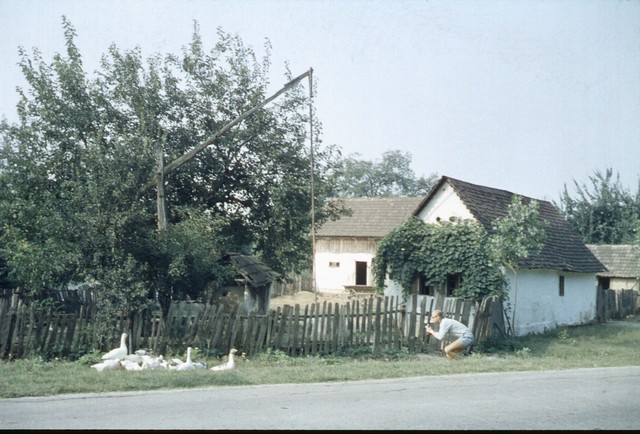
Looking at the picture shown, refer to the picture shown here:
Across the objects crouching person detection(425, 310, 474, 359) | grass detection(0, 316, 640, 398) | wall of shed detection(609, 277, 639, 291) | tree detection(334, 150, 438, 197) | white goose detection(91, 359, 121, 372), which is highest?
tree detection(334, 150, 438, 197)

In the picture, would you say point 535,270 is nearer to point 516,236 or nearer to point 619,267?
point 516,236

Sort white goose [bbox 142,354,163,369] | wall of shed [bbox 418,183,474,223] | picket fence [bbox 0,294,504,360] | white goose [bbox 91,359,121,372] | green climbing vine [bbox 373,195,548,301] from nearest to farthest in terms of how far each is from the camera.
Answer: white goose [bbox 91,359,121,372]
white goose [bbox 142,354,163,369]
picket fence [bbox 0,294,504,360]
green climbing vine [bbox 373,195,548,301]
wall of shed [bbox 418,183,474,223]

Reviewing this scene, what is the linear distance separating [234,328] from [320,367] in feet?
7.81

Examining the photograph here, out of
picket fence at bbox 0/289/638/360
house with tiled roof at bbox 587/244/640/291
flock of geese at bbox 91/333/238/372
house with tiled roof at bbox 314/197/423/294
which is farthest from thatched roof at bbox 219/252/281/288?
house with tiled roof at bbox 587/244/640/291

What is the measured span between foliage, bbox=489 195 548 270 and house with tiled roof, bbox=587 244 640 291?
17.3m

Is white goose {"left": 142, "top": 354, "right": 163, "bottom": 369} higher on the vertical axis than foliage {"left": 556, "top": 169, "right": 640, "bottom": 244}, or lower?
lower

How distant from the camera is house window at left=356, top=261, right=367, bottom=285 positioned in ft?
115

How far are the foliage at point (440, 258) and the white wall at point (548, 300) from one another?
5.91 feet

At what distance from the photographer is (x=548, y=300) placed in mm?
20578

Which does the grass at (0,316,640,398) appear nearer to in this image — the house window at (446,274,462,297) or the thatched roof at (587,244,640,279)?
the house window at (446,274,462,297)

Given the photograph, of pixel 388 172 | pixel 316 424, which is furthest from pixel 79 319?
pixel 388 172

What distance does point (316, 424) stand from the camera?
6.20 meters

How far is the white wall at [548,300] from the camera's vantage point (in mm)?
18453

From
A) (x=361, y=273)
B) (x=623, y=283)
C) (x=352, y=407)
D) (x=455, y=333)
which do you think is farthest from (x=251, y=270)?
(x=623, y=283)
